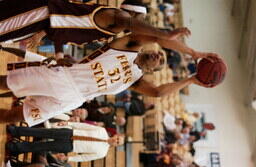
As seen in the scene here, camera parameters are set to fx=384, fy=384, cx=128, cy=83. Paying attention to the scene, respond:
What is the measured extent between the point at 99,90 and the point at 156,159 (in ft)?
14.1

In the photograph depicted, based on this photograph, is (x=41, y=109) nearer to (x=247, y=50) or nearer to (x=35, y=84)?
(x=35, y=84)

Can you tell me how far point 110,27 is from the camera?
277 cm

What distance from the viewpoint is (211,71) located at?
2979 millimetres

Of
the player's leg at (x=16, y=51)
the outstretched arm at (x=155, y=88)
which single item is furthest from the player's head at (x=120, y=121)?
the outstretched arm at (x=155, y=88)

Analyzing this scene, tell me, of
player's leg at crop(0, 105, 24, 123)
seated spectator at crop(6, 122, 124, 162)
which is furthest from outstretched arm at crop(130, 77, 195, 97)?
seated spectator at crop(6, 122, 124, 162)

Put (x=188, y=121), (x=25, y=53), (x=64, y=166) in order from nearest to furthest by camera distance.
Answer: (x=25, y=53), (x=64, y=166), (x=188, y=121)

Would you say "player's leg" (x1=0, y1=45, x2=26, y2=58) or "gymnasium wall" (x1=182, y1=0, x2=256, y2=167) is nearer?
"player's leg" (x1=0, y1=45, x2=26, y2=58)

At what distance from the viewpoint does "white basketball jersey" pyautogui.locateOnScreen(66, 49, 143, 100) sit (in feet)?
9.64

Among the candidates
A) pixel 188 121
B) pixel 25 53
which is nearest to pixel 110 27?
pixel 25 53

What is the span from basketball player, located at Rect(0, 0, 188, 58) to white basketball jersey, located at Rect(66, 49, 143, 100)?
0.62 ft

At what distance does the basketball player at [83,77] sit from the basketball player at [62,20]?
0.65 ft

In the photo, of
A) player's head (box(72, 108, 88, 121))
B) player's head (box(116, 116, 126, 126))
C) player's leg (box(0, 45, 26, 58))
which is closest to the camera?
player's leg (box(0, 45, 26, 58))

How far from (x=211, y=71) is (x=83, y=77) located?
99 cm

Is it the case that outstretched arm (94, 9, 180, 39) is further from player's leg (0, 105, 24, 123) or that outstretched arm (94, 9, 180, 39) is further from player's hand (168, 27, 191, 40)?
player's leg (0, 105, 24, 123)
